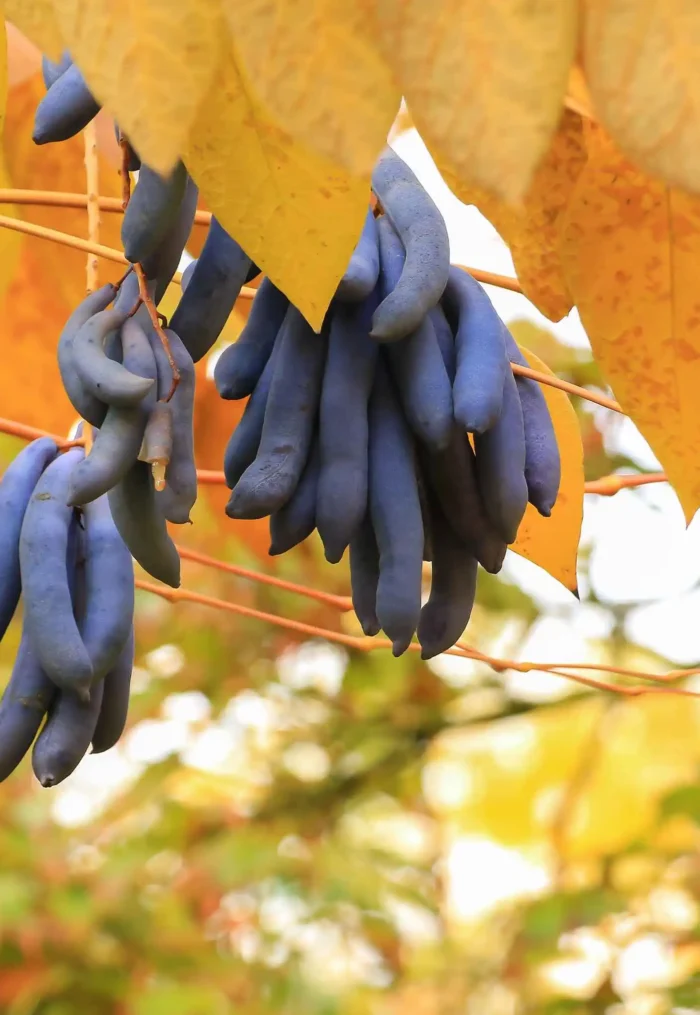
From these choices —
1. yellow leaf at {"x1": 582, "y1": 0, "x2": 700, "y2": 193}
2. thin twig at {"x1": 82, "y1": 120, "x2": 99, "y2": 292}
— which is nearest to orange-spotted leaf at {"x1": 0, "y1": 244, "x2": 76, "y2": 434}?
thin twig at {"x1": 82, "y1": 120, "x2": 99, "y2": 292}

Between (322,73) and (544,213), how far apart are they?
0.81 feet

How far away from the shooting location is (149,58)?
38cm

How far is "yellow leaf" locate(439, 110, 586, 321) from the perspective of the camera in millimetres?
584

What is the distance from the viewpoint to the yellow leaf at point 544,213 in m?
0.58

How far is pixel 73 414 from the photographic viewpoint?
1132mm

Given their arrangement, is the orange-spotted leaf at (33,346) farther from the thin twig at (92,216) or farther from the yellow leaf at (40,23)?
the yellow leaf at (40,23)

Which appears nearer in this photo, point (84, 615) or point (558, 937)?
point (84, 615)

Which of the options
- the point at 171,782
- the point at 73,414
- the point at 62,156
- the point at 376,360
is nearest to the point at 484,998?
the point at 171,782

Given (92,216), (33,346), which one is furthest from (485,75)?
(33,346)

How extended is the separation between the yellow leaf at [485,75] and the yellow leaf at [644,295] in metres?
0.21

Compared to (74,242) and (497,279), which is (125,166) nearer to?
(74,242)

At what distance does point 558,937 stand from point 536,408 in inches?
66.3

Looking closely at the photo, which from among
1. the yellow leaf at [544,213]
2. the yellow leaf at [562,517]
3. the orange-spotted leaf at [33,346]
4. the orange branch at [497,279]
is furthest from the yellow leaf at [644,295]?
the orange-spotted leaf at [33,346]

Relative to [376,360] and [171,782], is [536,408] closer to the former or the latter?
[376,360]
